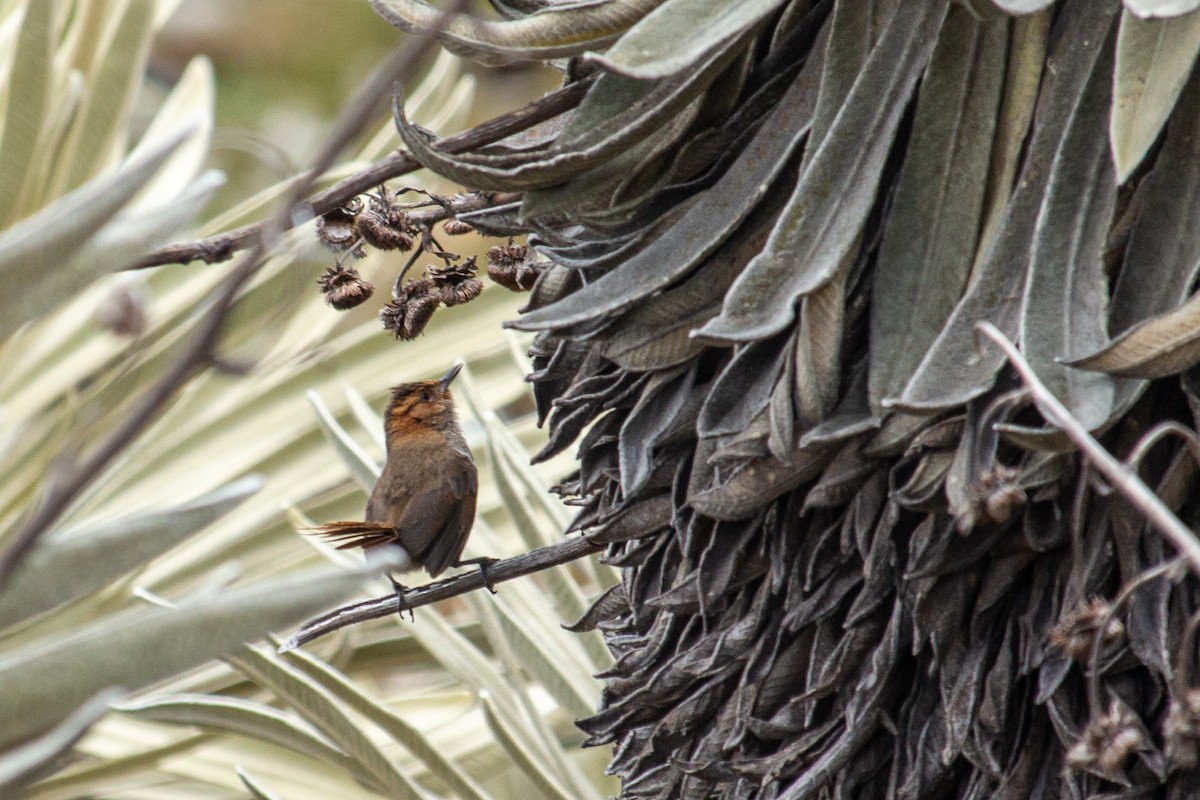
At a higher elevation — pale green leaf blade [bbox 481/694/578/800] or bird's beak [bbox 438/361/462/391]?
bird's beak [bbox 438/361/462/391]

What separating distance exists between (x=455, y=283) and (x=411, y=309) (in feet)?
0.15

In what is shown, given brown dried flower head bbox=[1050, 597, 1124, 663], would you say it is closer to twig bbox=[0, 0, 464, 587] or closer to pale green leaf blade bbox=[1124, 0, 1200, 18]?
pale green leaf blade bbox=[1124, 0, 1200, 18]

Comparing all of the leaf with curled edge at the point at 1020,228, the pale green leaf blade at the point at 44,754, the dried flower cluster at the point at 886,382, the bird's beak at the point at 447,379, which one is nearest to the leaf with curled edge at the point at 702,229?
the dried flower cluster at the point at 886,382

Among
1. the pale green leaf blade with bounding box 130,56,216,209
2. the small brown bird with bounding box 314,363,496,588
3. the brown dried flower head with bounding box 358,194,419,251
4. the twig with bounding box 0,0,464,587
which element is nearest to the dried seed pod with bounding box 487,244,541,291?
the brown dried flower head with bounding box 358,194,419,251

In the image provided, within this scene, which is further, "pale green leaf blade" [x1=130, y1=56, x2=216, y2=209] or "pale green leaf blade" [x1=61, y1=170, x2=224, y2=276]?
"pale green leaf blade" [x1=130, y1=56, x2=216, y2=209]

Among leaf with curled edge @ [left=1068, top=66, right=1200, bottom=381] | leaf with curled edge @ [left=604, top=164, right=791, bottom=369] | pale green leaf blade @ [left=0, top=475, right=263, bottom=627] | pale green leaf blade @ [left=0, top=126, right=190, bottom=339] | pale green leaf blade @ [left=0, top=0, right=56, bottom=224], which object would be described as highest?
pale green leaf blade @ [left=0, top=0, right=56, bottom=224]

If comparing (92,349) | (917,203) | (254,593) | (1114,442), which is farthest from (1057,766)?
(92,349)

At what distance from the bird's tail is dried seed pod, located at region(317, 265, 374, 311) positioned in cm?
62

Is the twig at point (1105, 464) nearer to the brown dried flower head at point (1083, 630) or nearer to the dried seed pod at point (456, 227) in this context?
the brown dried flower head at point (1083, 630)

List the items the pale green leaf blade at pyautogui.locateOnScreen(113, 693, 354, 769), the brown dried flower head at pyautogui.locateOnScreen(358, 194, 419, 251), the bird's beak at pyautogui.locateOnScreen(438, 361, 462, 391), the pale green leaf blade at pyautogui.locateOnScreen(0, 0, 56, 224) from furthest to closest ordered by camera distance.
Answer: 1. the bird's beak at pyautogui.locateOnScreen(438, 361, 462, 391)
2. the pale green leaf blade at pyautogui.locateOnScreen(0, 0, 56, 224)
3. the pale green leaf blade at pyautogui.locateOnScreen(113, 693, 354, 769)
4. the brown dried flower head at pyautogui.locateOnScreen(358, 194, 419, 251)

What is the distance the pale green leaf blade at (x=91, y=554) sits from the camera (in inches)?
19.3

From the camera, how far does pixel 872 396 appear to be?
66cm

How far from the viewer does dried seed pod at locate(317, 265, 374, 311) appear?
2.96 feet

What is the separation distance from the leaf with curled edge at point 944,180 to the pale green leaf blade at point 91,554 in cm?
33
